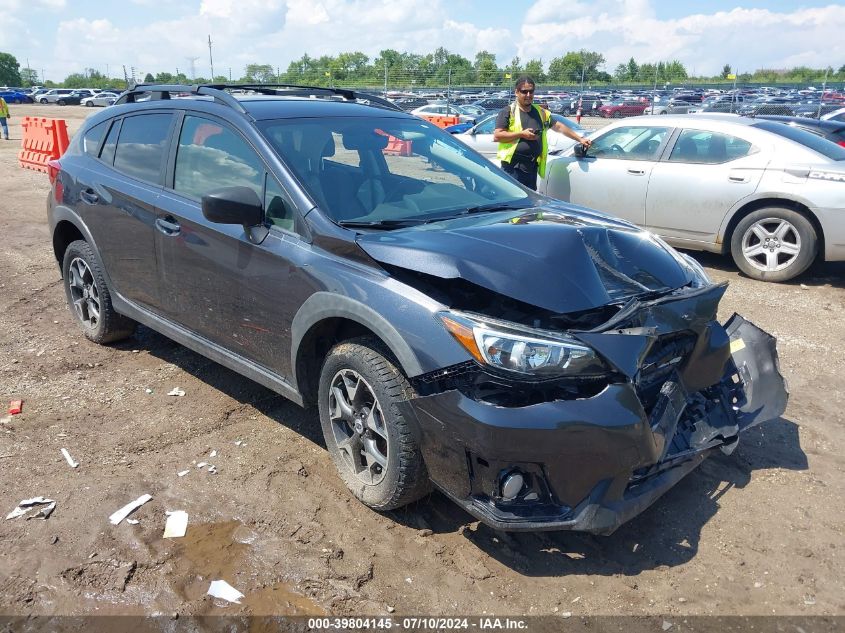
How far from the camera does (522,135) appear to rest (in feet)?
22.9

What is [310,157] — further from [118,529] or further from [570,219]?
[118,529]

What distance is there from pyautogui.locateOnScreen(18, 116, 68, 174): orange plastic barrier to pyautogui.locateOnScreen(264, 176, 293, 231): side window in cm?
1275

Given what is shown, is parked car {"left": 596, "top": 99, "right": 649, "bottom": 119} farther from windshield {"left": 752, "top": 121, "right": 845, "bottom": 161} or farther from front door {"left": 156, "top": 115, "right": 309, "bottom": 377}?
front door {"left": 156, "top": 115, "right": 309, "bottom": 377}

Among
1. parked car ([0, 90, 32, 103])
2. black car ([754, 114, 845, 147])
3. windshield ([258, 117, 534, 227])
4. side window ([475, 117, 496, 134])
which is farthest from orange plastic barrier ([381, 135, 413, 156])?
parked car ([0, 90, 32, 103])

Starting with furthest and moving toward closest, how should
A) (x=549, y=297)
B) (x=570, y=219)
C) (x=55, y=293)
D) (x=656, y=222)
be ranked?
(x=656, y=222), (x=55, y=293), (x=570, y=219), (x=549, y=297)

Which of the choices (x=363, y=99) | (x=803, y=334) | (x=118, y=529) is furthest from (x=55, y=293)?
(x=803, y=334)

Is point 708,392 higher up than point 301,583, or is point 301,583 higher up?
point 708,392

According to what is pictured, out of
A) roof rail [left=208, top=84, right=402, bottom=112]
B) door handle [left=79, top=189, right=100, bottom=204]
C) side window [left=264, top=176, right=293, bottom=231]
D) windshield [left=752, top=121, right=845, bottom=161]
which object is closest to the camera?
side window [left=264, top=176, right=293, bottom=231]

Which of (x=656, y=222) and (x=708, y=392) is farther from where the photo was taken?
(x=656, y=222)

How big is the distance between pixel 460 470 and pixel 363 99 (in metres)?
3.10

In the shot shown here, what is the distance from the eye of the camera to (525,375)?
2.57 m

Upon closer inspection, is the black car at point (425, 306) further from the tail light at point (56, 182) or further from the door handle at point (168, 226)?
the tail light at point (56, 182)

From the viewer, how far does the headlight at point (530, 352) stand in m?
2.58

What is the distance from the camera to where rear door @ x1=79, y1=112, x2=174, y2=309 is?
422cm
